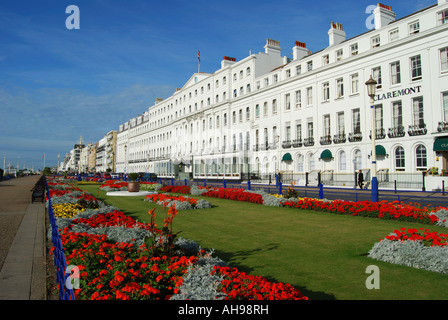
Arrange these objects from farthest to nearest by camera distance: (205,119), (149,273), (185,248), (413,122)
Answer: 1. (205,119)
2. (413,122)
3. (185,248)
4. (149,273)

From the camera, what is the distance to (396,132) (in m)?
28.5

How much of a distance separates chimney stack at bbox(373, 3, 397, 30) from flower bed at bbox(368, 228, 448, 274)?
30531 mm

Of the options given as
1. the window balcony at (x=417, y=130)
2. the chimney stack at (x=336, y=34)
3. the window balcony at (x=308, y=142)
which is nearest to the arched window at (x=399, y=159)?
the window balcony at (x=417, y=130)

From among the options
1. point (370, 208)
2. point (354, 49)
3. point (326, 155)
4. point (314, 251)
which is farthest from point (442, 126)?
point (314, 251)

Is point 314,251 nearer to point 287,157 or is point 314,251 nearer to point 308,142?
point 308,142

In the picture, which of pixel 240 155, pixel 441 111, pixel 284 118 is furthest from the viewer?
pixel 240 155

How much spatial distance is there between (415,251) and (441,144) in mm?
22704

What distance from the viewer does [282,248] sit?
7992mm

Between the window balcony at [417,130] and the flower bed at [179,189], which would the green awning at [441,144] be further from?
the flower bed at [179,189]

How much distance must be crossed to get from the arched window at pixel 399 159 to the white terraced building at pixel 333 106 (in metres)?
0.09

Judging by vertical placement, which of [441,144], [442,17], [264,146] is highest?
[442,17]
